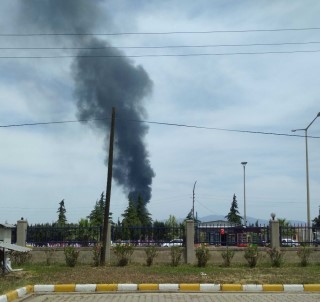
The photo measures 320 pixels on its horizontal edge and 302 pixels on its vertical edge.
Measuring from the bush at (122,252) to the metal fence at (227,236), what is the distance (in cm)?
420

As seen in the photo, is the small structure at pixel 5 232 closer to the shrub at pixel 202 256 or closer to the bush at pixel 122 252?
the bush at pixel 122 252

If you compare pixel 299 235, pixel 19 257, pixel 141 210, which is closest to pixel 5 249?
pixel 19 257

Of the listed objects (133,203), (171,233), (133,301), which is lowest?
(133,301)

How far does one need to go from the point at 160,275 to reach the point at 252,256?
5.97 m

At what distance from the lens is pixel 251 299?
41.6ft

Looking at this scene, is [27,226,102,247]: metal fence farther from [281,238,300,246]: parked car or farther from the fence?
[281,238,300,246]: parked car

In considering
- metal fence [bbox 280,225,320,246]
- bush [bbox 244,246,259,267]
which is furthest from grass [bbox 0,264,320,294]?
metal fence [bbox 280,225,320,246]

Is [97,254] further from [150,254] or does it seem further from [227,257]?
[227,257]

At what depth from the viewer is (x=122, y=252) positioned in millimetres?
22328

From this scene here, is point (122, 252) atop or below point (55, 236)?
below

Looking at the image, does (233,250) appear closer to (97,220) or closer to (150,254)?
(150,254)

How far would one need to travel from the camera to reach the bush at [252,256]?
2205 cm

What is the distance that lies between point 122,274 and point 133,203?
5069cm

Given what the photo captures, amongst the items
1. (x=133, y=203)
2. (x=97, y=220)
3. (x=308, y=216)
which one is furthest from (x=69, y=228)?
(x=133, y=203)
